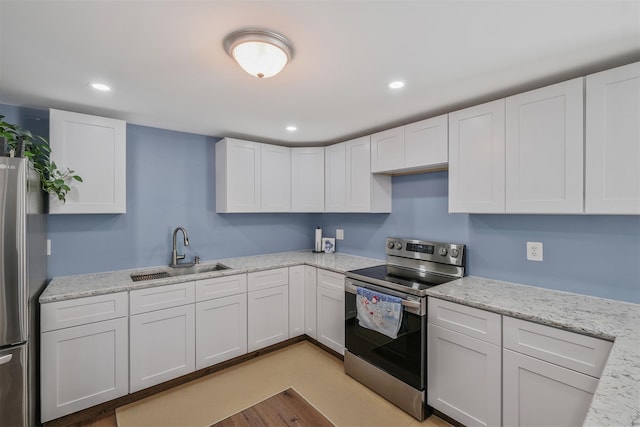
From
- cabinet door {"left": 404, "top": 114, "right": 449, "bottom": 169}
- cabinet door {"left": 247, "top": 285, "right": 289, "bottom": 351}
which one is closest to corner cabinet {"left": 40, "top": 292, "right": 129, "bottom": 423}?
cabinet door {"left": 247, "top": 285, "right": 289, "bottom": 351}

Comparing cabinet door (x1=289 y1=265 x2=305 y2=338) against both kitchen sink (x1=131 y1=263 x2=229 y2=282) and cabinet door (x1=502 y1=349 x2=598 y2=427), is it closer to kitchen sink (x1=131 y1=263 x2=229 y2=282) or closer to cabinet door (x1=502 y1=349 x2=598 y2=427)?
kitchen sink (x1=131 y1=263 x2=229 y2=282)

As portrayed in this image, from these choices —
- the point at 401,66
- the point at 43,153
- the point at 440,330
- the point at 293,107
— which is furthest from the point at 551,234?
the point at 43,153

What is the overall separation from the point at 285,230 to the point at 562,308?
289 cm

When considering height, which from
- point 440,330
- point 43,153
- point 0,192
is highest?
point 43,153

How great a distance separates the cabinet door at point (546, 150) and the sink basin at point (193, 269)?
2.58m

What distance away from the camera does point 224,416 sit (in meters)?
2.09

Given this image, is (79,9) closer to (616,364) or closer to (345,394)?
(616,364)

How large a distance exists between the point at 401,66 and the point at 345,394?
242 centimetres

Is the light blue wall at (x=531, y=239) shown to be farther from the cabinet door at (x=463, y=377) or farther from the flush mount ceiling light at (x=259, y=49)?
the flush mount ceiling light at (x=259, y=49)

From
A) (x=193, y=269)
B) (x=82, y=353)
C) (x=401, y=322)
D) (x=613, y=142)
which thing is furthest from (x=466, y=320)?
(x=82, y=353)

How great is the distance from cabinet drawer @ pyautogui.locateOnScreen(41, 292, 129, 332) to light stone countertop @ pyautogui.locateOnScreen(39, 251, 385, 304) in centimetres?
4

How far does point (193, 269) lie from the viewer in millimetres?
2982

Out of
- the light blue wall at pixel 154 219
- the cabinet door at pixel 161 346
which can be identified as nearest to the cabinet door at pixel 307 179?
the light blue wall at pixel 154 219

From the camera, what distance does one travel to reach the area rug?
202cm
